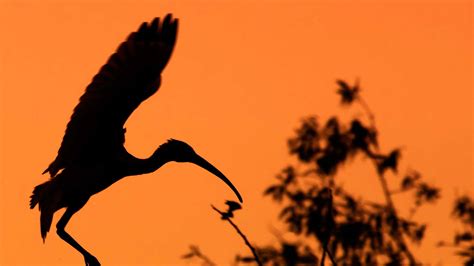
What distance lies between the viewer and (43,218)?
14.6 meters

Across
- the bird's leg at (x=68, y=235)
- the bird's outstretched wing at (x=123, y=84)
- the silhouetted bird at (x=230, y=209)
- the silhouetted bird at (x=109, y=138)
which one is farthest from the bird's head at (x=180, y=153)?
the silhouetted bird at (x=230, y=209)

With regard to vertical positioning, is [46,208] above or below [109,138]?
below

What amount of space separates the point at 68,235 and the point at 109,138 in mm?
1237

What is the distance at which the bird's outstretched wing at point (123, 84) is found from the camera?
45.4 ft

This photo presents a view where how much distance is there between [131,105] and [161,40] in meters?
0.62

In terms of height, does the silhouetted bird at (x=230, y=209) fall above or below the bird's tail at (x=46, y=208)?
below

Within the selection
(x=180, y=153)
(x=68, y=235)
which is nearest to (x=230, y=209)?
(x=180, y=153)

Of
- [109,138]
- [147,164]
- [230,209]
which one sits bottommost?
[230,209]

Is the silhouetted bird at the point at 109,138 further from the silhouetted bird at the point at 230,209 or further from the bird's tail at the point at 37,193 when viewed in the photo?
the silhouetted bird at the point at 230,209

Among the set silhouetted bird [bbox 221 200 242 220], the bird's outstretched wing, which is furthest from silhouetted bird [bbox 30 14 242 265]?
silhouetted bird [bbox 221 200 242 220]

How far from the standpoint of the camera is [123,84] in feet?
45.5

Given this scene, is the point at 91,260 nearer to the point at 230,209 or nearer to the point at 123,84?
the point at 123,84

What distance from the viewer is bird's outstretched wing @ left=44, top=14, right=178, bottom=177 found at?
1383 centimetres

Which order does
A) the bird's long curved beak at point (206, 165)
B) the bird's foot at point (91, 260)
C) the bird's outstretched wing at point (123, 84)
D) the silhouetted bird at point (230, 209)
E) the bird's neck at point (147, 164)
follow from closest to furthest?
the silhouetted bird at point (230, 209) < the bird's outstretched wing at point (123, 84) < the bird's foot at point (91, 260) < the bird's neck at point (147, 164) < the bird's long curved beak at point (206, 165)
